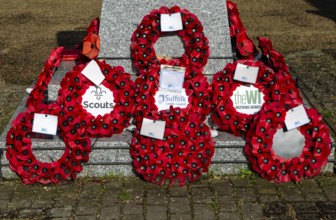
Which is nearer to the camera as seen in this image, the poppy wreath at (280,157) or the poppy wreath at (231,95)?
the poppy wreath at (280,157)

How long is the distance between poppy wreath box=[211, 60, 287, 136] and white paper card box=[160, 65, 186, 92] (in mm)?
335

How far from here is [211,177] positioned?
229 inches

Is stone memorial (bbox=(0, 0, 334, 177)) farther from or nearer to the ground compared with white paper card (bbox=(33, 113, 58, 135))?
farther from the ground

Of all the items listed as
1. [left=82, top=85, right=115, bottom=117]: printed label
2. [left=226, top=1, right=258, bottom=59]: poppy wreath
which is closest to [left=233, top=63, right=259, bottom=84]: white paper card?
[left=226, top=1, right=258, bottom=59]: poppy wreath

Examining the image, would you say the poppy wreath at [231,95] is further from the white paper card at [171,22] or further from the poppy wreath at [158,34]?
the white paper card at [171,22]

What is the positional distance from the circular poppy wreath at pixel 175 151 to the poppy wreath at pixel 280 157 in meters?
0.44

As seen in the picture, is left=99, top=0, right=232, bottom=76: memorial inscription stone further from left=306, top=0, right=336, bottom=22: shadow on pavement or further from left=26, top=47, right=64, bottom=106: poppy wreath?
left=306, top=0, right=336, bottom=22: shadow on pavement

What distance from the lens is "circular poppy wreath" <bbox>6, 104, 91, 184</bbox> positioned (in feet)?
18.5

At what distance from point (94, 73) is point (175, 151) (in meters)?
1.08

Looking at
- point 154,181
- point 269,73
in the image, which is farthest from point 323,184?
point 154,181

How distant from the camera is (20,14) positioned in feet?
43.8

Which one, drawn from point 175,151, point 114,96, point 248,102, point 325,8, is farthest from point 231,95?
point 325,8

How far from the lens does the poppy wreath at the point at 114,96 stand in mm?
5809

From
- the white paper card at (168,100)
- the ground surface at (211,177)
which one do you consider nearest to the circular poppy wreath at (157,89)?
the white paper card at (168,100)
